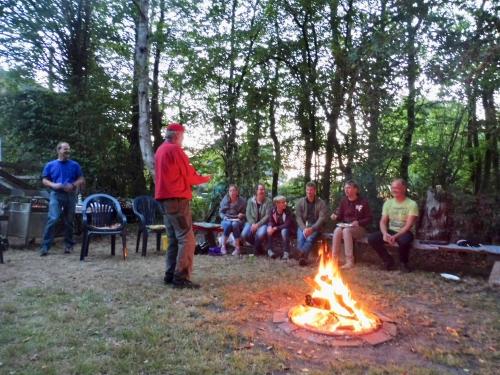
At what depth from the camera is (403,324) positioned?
3354mm

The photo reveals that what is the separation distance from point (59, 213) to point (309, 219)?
3899mm

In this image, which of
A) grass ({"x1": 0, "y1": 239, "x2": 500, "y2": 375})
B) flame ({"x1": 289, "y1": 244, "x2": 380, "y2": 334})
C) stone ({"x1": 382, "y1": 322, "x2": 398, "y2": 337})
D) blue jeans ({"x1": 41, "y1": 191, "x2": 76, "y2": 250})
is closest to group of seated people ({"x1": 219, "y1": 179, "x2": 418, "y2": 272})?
grass ({"x1": 0, "y1": 239, "x2": 500, "y2": 375})

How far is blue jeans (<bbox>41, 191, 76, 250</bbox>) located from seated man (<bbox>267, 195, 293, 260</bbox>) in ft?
10.4

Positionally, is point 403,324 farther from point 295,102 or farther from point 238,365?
point 295,102

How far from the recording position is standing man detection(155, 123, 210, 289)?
4.28m

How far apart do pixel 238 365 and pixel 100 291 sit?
2.19 metres

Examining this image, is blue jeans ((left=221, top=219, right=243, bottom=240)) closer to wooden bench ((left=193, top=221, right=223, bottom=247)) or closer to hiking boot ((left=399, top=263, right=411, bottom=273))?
wooden bench ((left=193, top=221, right=223, bottom=247))

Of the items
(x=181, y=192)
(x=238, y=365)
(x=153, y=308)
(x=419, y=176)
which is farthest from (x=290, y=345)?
(x=419, y=176)

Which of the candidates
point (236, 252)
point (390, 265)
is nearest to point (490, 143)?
point (390, 265)

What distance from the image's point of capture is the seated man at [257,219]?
6527mm

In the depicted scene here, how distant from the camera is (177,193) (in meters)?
4.30

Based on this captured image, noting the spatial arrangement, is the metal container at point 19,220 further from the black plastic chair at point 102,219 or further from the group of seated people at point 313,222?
the group of seated people at point 313,222

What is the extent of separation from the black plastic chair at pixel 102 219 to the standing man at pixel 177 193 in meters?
1.97

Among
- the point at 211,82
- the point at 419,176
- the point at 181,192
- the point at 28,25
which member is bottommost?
the point at 181,192
